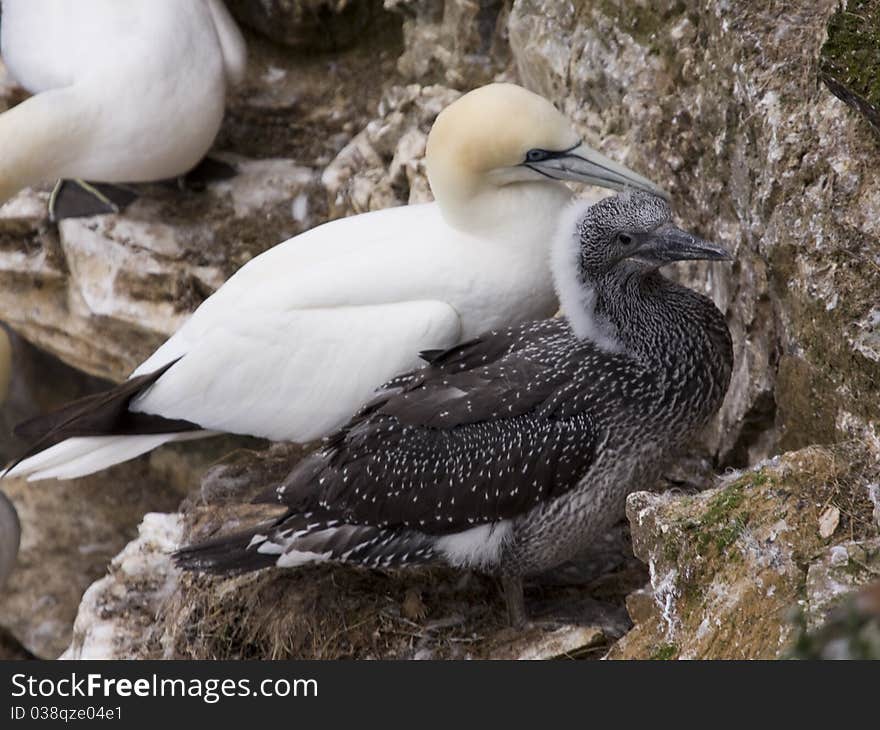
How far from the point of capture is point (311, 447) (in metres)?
5.92

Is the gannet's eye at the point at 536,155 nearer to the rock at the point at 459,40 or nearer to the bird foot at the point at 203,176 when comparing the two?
the rock at the point at 459,40

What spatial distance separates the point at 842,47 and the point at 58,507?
226 inches

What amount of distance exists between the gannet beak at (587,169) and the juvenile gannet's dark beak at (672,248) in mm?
553

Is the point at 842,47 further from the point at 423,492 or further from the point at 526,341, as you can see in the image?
the point at 423,492

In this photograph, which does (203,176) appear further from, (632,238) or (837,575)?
(837,575)

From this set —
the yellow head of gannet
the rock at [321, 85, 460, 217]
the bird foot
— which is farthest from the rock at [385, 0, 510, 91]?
the yellow head of gannet

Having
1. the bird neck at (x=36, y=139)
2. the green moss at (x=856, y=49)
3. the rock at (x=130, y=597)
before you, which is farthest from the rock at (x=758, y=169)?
the rock at (x=130, y=597)

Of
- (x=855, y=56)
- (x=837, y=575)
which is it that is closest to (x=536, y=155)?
(x=855, y=56)

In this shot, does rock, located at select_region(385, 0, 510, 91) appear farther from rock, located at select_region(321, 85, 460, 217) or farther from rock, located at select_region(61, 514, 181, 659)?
rock, located at select_region(61, 514, 181, 659)

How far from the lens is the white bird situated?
4.86 metres

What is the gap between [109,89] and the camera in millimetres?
6281

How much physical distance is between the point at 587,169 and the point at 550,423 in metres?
1.04

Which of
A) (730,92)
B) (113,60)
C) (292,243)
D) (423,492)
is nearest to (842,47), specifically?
(730,92)

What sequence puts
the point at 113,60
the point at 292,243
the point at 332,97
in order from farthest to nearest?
the point at 332,97
the point at 113,60
the point at 292,243
